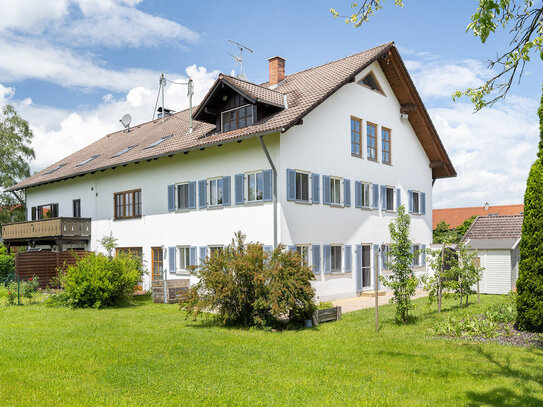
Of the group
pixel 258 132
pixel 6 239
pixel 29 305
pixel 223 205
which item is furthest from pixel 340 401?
pixel 6 239

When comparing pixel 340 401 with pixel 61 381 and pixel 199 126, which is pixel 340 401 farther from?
pixel 199 126

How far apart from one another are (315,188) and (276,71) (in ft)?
22.8

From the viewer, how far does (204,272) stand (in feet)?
40.9

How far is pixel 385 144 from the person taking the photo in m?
21.6

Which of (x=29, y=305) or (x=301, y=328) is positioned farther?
(x=29, y=305)

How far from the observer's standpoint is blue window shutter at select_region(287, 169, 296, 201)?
16.1m

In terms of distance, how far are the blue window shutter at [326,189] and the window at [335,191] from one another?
37cm

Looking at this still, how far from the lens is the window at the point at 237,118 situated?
17.8 meters

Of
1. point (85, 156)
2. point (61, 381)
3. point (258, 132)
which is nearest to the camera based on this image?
point (61, 381)

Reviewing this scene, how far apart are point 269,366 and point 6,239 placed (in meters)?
24.3

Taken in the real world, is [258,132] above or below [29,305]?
above

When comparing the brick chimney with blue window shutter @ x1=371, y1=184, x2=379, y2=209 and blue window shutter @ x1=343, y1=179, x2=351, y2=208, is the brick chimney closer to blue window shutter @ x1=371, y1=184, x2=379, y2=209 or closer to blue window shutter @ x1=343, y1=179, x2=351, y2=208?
blue window shutter @ x1=343, y1=179, x2=351, y2=208

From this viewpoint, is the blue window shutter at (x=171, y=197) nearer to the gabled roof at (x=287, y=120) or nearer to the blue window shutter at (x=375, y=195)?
the gabled roof at (x=287, y=120)

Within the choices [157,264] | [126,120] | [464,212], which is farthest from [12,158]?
[464,212]
